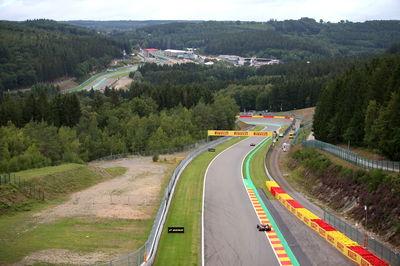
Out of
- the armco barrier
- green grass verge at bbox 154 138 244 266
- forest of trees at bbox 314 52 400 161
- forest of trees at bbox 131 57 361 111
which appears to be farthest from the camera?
forest of trees at bbox 131 57 361 111

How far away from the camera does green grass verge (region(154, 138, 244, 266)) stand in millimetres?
34503

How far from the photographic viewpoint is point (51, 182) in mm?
50656

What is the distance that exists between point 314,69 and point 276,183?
143 metres

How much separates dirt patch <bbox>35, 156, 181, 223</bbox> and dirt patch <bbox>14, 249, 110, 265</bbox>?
8.47 meters

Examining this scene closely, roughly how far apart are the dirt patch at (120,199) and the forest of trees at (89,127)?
14.2 metres

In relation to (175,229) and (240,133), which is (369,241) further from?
(240,133)

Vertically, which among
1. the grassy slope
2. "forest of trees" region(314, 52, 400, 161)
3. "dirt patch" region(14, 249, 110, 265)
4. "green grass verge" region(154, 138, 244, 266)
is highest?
"forest of trees" region(314, 52, 400, 161)

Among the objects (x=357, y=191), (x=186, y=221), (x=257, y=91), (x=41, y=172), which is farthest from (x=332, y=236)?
(x=257, y=91)

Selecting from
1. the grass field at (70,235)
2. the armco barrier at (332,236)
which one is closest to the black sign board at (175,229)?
the grass field at (70,235)

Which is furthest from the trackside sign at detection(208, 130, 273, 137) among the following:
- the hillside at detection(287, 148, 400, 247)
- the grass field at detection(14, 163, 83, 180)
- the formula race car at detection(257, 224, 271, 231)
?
the formula race car at detection(257, 224, 271, 231)

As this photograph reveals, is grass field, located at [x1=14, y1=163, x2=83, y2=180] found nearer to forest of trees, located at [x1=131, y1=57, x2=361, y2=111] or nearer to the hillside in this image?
the hillside

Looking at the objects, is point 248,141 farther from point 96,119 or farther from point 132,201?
point 132,201

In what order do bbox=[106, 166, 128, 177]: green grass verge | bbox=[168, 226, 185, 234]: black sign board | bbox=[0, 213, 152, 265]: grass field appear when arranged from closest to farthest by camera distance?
bbox=[0, 213, 152, 265]: grass field < bbox=[168, 226, 185, 234]: black sign board < bbox=[106, 166, 128, 177]: green grass verge

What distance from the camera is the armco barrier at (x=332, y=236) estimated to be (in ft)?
107
